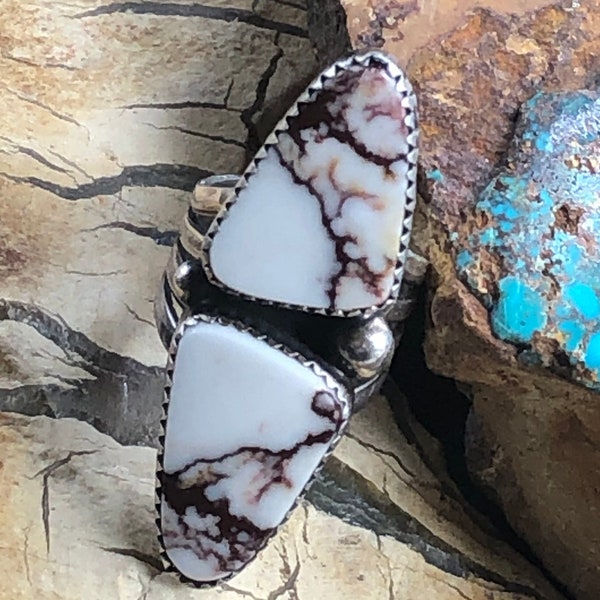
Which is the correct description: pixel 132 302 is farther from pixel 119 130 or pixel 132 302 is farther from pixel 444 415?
pixel 444 415

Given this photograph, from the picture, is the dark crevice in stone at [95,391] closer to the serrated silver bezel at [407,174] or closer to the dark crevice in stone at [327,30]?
the serrated silver bezel at [407,174]

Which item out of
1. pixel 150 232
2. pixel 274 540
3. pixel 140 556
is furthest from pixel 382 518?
pixel 150 232

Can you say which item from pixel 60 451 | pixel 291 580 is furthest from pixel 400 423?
pixel 60 451

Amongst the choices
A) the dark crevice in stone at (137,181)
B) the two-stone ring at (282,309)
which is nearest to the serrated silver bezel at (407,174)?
the two-stone ring at (282,309)

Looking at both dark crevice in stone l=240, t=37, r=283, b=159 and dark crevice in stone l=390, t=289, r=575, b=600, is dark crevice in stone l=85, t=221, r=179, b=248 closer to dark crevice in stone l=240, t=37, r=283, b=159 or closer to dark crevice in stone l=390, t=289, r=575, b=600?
dark crevice in stone l=240, t=37, r=283, b=159

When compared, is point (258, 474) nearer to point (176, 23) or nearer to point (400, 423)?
point (400, 423)

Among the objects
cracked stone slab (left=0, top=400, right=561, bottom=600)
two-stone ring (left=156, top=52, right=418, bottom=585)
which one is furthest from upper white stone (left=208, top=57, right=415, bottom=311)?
cracked stone slab (left=0, top=400, right=561, bottom=600)
